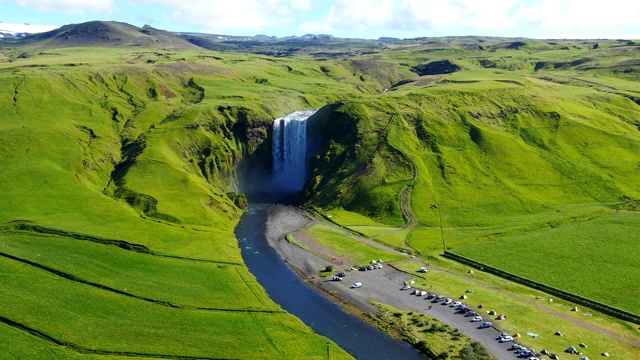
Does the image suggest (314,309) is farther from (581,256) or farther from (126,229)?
(581,256)

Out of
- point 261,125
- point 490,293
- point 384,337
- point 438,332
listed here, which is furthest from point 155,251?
point 261,125

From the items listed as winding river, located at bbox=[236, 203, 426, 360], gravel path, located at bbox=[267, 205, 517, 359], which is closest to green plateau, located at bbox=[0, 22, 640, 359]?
winding river, located at bbox=[236, 203, 426, 360]

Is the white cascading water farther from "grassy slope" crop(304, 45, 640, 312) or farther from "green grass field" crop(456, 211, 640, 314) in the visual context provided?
"green grass field" crop(456, 211, 640, 314)

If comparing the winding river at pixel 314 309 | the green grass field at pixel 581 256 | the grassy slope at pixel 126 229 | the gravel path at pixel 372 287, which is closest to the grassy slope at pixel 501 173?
the green grass field at pixel 581 256

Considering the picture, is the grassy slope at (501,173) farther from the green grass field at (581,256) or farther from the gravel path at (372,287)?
the gravel path at (372,287)

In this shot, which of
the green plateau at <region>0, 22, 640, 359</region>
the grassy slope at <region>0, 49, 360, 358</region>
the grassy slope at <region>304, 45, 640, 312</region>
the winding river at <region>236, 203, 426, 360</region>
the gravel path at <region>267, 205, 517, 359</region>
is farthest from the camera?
the grassy slope at <region>304, 45, 640, 312</region>

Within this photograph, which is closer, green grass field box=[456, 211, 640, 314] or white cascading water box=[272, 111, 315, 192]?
green grass field box=[456, 211, 640, 314]
